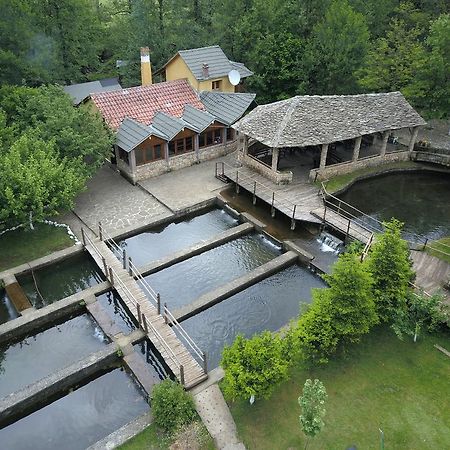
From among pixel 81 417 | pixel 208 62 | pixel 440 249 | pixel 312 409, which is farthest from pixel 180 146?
pixel 312 409

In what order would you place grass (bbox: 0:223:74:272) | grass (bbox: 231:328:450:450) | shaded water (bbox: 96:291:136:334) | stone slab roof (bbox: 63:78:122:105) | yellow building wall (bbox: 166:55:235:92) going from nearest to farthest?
grass (bbox: 231:328:450:450) → shaded water (bbox: 96:291:136:334) → grass (bbox: 0:223:74:272) → yellow building wall (bbox: 166:55:235:92) → stone slab roof (bbox: 63:78:122:105)

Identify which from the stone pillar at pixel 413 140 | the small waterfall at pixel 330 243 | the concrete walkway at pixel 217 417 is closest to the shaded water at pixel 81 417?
the concrete walkway at pixel 217 417

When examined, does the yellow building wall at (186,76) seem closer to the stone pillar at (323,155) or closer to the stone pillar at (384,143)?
the stone pillar at (323,155)

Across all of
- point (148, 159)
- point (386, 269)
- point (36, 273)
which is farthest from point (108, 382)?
point (148, 159)

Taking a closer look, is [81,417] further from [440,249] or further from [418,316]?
[440,249]

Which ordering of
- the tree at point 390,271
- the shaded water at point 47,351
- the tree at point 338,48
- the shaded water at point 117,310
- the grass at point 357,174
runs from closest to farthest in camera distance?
the tree at point 390,271
the shaded water at point 47,351
the shaded water at point 117,310
the grass at point 357,174
the tree at point 338,48

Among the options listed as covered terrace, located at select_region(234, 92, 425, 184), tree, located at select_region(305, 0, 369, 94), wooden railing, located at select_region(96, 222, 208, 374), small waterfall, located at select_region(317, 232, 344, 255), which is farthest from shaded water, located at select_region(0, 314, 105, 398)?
tree, located at select_region(305, 0, 369, 94)

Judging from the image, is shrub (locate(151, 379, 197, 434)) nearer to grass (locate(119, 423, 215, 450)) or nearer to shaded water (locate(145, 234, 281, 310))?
grass (locate(119, 423, 215, 450))
